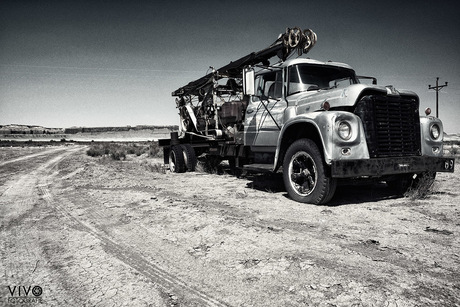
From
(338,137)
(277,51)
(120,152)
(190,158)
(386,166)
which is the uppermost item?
(277,51)

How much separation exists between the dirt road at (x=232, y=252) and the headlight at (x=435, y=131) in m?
1.03

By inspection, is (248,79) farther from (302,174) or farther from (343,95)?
(302,174)

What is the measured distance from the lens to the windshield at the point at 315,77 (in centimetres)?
537

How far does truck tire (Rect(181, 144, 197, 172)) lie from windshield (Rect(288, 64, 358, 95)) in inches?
199

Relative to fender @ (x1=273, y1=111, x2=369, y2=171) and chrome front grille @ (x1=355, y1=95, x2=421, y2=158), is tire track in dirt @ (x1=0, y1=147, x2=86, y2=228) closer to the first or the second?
fender @ (x1=273, y1=111, x2=369, y2=171)

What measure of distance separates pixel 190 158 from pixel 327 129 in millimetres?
6299

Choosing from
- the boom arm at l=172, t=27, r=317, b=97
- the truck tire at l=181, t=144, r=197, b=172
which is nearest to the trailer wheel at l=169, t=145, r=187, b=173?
the truck tire at l=181, t=144, r=197, b=172

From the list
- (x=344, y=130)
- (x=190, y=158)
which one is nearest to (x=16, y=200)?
(x=190, y=158)

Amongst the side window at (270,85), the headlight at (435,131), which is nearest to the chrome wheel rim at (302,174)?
the side window at (270,85)

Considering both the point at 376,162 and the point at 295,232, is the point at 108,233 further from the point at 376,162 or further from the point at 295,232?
the point at 376,162

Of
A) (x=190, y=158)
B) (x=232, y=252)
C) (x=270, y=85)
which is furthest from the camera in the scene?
(x=190, y=158)

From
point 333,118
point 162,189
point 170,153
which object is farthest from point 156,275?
point 170,153

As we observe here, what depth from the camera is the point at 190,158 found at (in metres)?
9.63

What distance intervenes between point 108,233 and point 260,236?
1.75 meters
